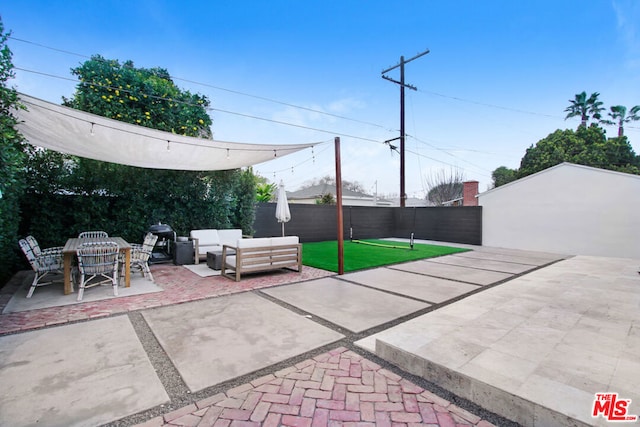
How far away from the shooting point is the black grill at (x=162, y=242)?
700 centimetres

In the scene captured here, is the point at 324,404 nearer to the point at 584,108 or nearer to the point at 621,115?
the point at 584,108

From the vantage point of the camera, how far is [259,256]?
17.9 feet

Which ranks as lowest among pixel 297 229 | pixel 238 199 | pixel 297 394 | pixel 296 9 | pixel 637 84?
pixel 297 394

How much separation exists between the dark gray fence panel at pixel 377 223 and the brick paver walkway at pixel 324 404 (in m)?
8.61

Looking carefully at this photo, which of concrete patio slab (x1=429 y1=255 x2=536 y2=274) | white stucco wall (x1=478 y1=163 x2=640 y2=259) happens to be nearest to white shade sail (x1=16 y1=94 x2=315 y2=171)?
concrete patio slab (x1=429 y1=255 x2=536 y2=274)

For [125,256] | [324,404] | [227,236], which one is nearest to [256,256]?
[125,256]

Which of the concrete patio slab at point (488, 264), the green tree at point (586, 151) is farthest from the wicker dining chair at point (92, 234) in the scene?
the green tree at point (586, 151)

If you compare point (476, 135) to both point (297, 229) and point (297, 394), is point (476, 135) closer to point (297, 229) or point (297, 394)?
point (297, 229)

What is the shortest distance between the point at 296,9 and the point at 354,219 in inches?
327

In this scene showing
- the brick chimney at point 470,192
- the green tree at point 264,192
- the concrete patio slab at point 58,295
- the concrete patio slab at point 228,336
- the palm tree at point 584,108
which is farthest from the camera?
the palm tree at point 584,108

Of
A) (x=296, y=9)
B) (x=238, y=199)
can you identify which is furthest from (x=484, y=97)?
(x=238, y=199)

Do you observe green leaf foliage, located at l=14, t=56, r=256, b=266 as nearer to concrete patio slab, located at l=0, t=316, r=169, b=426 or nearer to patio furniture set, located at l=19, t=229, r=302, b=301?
patio furniture set, located at l=19, t=229, r=302, b=301

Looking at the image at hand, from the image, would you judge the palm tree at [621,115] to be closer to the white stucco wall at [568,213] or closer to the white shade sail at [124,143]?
the white stucco wall at [568,213]

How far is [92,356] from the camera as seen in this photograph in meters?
2.39
